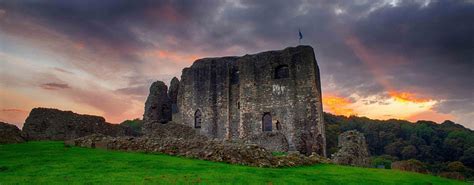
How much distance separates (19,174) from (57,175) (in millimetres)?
1250

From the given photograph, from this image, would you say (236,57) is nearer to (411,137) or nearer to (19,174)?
(19,174)

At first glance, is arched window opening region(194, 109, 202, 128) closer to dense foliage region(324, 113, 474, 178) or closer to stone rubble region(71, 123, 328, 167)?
stone rubble region(71, 123, 328, 167)

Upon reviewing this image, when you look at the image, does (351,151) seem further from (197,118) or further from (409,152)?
(409,152)

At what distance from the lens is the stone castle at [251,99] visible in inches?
1308

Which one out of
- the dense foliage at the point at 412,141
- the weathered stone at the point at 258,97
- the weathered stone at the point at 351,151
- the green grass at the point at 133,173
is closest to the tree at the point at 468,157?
the dense foliage at the point at 412,141

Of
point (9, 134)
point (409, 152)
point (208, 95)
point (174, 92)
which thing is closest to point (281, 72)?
point (208, 95)

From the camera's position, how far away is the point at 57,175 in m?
12.7

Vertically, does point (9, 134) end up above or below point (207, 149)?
above

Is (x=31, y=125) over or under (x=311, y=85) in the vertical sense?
under

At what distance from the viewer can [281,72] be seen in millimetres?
35750

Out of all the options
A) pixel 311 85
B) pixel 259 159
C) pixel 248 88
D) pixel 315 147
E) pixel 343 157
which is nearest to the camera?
pixel 259 159

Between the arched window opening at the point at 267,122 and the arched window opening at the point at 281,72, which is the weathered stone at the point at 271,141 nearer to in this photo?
the arched window opening at the point at 267,122

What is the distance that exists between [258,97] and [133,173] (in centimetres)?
2282

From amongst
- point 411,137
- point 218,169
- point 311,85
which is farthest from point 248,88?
point 411,137
